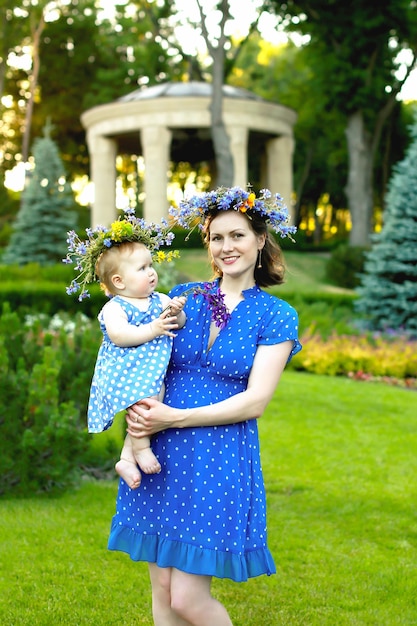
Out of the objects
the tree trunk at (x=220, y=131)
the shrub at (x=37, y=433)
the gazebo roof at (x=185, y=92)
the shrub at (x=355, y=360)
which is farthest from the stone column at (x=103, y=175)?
the shrub at (x=37, y=433)

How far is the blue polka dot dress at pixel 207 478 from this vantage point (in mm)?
2588

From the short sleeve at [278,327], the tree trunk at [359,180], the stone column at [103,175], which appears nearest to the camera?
the short sleeve at [278,327]

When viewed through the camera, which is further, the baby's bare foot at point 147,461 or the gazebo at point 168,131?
the gazebo at point 168,131

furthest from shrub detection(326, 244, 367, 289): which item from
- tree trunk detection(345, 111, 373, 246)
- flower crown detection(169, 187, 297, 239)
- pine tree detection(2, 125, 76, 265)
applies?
flower crown detection(169, 187, 297, 239)

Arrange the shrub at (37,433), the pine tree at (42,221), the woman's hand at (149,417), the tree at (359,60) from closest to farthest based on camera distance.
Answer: the woman's hand at (149,417)
the shrub at (37,433)
the tree at (359,60)
the pine tree at (42,221)

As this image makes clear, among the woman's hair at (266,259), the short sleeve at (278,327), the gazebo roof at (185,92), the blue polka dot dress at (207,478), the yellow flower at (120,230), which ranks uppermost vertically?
the gazebo roof at (185,92)

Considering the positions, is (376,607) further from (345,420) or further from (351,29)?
(351,29)

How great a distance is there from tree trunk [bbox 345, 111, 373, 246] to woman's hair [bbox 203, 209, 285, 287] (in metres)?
20.8

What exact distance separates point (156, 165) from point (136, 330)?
21.3 metres

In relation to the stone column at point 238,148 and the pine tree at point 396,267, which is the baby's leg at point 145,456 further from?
the stone column at point 238,148

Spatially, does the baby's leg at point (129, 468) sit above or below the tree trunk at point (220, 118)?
below

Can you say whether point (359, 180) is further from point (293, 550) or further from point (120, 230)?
point (120, 230)

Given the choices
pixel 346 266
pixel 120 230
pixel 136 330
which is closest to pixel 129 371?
pixel 136 330

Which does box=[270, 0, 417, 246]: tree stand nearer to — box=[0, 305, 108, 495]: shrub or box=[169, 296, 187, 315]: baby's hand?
box=[0, 305, 108, 495]: shrub
